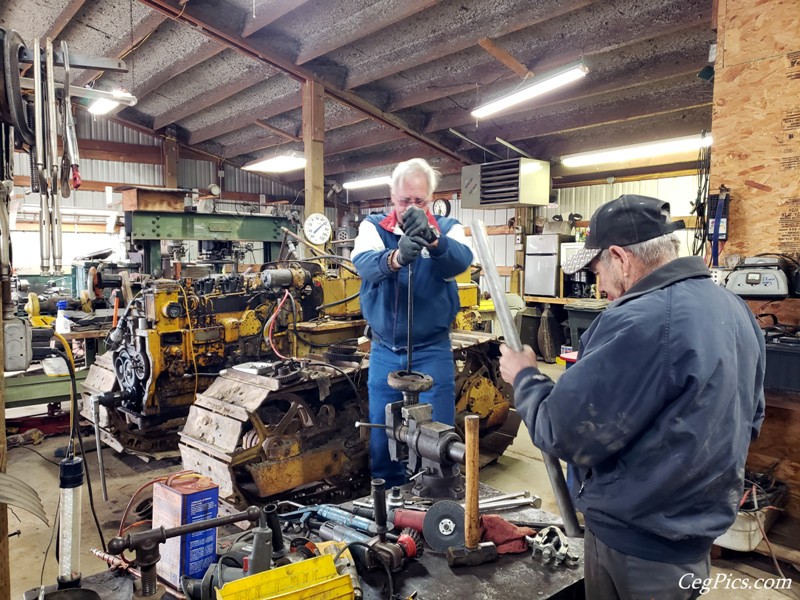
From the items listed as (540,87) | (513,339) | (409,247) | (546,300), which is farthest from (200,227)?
(513,339)

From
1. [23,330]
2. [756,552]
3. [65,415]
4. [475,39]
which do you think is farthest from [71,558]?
[475,39]

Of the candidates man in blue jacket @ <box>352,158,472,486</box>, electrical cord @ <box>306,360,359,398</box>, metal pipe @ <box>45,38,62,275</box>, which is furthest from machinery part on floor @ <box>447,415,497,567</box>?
electrical cord @ <box>306,360,359,398</box>

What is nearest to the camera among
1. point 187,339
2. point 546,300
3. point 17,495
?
point 17,495

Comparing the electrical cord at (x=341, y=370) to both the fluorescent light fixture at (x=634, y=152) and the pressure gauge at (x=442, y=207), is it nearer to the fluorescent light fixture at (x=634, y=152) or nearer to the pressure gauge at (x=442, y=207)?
the fluorescent light fixture at (x=634, y=152)

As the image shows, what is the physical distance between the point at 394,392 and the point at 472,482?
969 mm

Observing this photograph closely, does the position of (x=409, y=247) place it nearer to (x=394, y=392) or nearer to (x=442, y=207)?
(x=394, y=392)

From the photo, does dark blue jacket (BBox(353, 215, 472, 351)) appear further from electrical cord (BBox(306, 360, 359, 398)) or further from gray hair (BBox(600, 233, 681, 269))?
gray hair (BBox(600, 233, 681, 269))

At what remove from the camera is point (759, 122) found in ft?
8.76

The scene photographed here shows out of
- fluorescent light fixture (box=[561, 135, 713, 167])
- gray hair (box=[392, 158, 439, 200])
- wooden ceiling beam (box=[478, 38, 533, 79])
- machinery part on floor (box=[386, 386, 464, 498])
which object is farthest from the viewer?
fluorescent light fixture (box=[561, 135, 713, 167])

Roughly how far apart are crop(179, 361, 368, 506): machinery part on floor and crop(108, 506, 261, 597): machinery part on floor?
50.6 inches

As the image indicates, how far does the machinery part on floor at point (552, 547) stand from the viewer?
1513mm

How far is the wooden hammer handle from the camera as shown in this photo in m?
1.42

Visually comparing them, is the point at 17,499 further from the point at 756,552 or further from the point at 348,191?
the point at 348,191

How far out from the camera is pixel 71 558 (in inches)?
47.3
